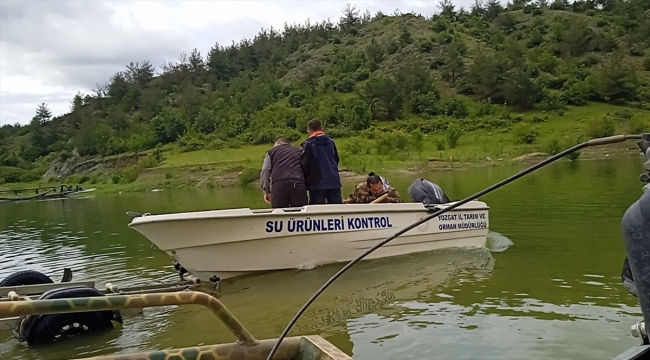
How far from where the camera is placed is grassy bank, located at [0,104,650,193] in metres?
43.3

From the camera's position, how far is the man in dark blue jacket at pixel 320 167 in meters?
9.21

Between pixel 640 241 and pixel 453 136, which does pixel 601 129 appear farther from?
pixel 640 241

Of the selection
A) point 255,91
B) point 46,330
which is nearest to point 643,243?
point 46,330

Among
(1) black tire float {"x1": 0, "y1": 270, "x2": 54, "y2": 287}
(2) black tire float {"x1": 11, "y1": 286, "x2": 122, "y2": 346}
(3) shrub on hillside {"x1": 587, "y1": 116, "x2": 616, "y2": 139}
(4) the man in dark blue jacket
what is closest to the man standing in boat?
(4) the man in dark blue jacket

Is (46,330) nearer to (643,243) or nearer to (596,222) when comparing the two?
(643,243)

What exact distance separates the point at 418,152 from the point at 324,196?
39430 millimetres

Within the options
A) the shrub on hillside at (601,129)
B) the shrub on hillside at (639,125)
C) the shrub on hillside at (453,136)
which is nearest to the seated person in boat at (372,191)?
the shrub on hillside at (601,129)

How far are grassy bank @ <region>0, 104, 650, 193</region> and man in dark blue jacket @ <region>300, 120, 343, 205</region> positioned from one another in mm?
29921

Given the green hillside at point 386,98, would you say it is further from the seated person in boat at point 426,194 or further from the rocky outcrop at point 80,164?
the seated person in boat at point 426,194

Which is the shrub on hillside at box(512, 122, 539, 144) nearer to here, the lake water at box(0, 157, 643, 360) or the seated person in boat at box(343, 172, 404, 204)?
the lake water at box(0, 157, 643, 360)

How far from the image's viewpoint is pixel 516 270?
8.55m

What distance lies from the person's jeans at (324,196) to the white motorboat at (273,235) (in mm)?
704

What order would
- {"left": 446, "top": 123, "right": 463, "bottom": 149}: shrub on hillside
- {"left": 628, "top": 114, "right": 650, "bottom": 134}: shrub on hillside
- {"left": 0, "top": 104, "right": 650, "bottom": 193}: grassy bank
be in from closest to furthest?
1. {"left": 0, "top": 104, "right": 650, "bottom": 193}: grassy bank
2. {"left": 628, "top": 114, "right": 650, "bottom": 134}: shrub on hillside
3. {"left": 446, "top": 123, "right": 463, "bottom": 149}: shrub on hillside

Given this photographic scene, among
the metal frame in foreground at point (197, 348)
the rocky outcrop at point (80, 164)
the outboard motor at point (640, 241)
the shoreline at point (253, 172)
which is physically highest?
the rocky outcrop at point (80, 164)
